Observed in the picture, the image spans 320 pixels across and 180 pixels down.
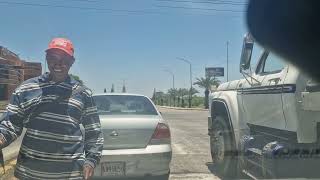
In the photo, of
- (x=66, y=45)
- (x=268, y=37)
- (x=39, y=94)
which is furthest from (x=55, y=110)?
(x=268, y=37)

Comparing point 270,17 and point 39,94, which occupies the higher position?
point 270,17

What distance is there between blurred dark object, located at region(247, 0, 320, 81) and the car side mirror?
126cm

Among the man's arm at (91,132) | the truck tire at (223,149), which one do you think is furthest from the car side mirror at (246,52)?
the man's arm at (91,132)

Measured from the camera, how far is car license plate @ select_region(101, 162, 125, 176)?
8125 mm

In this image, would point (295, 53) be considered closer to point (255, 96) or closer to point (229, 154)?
point (255, 96)

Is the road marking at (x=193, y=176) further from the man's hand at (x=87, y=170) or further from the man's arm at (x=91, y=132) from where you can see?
the man's hand at (x=87, y=170)

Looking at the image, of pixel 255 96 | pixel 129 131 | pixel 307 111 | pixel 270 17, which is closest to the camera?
pixel 307 111

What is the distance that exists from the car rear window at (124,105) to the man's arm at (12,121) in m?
4.61

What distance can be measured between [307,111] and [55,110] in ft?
9.77

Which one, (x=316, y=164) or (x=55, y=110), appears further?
(x=316, y=164)

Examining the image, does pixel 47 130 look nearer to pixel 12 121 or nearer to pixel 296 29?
A: pixel 12 121

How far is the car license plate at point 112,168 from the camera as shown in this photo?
8.12m

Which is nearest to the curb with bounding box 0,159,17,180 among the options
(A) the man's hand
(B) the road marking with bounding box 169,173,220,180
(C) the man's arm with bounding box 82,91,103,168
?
(B) the road marking with bounding box 169,173,220,180

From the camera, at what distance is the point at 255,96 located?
25.4 ft
